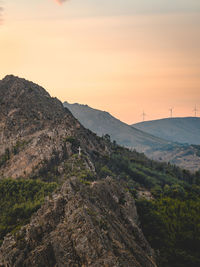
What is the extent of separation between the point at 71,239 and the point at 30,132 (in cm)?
8960

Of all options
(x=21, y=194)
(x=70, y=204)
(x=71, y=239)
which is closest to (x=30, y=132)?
(x=21, y=194)

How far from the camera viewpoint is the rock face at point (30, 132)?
104750mm

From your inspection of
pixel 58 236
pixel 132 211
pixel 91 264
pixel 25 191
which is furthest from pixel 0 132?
pixel 91 264

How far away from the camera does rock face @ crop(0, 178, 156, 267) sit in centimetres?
3853

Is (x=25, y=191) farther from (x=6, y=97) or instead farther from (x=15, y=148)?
(x=6, y=97)

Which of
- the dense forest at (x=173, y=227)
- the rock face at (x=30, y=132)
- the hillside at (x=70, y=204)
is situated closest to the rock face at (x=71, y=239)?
the hillside at (x=70, y=204)

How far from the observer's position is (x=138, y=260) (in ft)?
148

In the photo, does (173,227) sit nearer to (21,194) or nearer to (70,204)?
(21,194)

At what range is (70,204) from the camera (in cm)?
4862

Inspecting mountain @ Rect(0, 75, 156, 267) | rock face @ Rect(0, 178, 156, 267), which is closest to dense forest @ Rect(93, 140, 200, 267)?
mountain @ Rect(0, 75, 156, 267)

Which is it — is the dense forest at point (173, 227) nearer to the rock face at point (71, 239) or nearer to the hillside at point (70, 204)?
the hillside at point (70, 204)

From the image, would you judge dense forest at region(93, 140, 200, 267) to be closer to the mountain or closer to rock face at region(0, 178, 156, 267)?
the mountain

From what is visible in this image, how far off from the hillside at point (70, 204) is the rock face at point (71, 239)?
0.13 m

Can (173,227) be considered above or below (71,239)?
below
